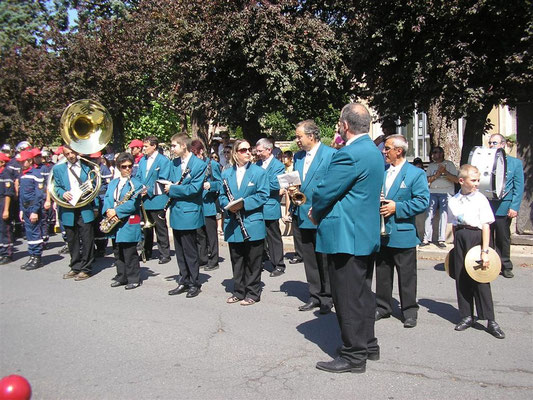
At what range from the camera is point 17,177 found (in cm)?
1055

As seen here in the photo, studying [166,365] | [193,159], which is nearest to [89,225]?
[193,159]

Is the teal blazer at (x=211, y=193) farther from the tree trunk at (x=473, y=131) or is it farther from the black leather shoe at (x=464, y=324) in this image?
the tree trunk at (x=473, y=131)

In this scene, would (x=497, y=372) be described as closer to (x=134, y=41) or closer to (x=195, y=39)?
(x=195, y=39)

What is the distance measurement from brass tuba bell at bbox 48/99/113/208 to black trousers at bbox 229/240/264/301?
111 inches

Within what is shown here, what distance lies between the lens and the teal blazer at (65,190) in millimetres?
8188

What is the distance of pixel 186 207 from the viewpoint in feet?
22.1

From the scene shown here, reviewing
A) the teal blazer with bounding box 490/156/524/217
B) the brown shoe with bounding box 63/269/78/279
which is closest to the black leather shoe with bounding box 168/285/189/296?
the brown shoe with bounding box 63/269/78/279

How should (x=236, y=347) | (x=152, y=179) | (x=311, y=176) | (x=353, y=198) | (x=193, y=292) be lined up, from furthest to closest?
1. (x=152, y=179)
2. (x=193, y=292)
3. (x=311, y=176)
4. (x=236, y=347)
5. (x=353, y=198)

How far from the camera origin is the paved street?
4262 mm

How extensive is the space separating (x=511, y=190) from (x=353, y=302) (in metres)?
4.00

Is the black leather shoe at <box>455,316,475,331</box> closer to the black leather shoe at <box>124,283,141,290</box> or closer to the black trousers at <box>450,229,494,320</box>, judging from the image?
the black trousers at <box>450,229,494,320</box>

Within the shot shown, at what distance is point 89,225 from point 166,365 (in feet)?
13.6

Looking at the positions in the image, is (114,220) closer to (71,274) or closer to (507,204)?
(71,274)

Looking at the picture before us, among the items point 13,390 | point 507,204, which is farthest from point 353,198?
point 507,204
